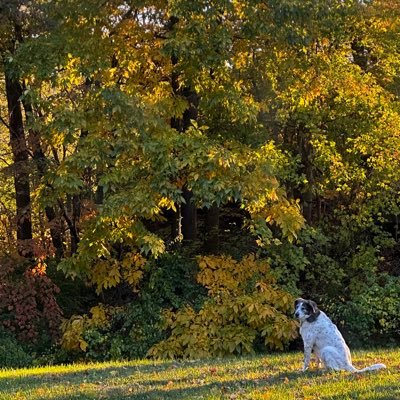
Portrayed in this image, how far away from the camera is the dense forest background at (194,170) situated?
10398mm

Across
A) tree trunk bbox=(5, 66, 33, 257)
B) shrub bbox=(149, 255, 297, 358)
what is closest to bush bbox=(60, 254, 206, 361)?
Answer: shrub bbox=(149, 255, 297, 358)

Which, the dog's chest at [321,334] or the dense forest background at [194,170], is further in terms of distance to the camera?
the dense forest background at [194,170]

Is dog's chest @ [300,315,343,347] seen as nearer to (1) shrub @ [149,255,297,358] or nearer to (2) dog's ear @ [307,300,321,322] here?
(2) dog's ear @ [307,300,321,322]

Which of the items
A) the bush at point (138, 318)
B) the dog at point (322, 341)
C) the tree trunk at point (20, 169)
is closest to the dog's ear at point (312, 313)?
the dog at point (322, 341)

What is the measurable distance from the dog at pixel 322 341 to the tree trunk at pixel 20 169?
22.5 ft

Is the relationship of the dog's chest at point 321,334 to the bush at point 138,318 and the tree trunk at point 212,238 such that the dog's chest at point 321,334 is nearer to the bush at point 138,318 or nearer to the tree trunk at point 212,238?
the bush at point 138,318

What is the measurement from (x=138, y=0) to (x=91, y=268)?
17.2ft

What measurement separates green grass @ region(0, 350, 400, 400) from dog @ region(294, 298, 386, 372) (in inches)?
7.5

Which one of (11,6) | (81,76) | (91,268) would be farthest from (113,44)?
(91,268)

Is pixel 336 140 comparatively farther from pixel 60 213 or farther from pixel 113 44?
pixel 60 213

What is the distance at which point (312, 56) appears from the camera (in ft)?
39.0

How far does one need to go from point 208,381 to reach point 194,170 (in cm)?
448

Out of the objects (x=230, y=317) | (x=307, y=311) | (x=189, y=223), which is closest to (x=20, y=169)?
(x=189, y=223)

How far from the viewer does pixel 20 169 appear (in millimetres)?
12305
